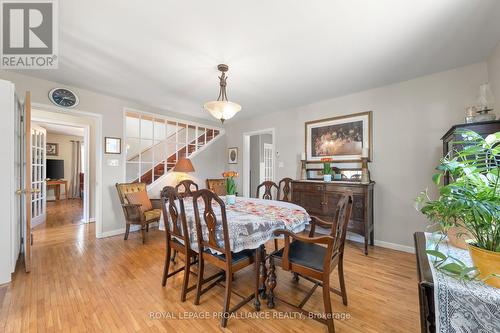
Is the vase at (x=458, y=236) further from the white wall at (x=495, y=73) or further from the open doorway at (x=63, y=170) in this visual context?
the open doorway at (x=63, y=170)

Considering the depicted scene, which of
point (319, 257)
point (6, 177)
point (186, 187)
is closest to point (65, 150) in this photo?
point (6, 177)

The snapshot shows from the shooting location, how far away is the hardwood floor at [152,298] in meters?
1.60

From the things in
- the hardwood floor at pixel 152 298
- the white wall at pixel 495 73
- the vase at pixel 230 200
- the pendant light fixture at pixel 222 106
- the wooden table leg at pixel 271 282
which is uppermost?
the white wall at pixel 495 73

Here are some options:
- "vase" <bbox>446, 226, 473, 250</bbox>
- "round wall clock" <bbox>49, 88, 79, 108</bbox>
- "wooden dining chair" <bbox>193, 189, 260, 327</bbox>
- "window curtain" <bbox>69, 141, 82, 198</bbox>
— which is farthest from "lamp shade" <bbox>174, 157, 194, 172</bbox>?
"window curtain" <bbox>69, 141, 82, 198</bbox>

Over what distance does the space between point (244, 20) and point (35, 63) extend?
2.75m

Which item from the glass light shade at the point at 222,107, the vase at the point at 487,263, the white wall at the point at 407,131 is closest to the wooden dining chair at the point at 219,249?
the glass light shade at the point at 222,107

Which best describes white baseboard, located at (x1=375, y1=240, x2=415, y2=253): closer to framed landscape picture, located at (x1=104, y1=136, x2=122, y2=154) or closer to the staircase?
the staircase

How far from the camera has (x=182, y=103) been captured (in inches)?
160

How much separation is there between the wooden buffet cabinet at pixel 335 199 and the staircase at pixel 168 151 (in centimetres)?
270

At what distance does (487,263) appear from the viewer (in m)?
0.78

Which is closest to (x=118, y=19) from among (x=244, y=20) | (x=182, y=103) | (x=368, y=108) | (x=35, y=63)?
(x=244, y=20)

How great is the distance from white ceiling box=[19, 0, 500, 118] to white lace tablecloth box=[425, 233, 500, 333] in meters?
1.89

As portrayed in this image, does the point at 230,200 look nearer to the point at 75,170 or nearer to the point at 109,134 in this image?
the point at 109,134

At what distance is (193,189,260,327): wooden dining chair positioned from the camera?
162cm
